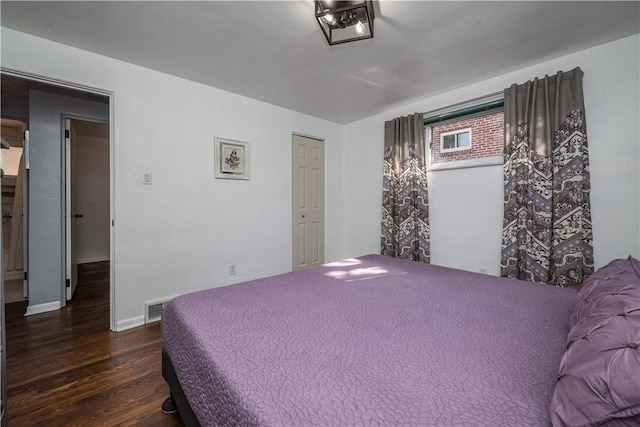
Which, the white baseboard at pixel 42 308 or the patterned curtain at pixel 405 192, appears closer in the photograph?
the white baseboard at pixel 42 308

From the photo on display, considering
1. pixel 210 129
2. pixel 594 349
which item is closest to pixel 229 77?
pixel 210 129

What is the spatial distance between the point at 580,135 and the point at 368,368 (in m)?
2.58

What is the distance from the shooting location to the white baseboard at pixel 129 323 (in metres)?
2.35

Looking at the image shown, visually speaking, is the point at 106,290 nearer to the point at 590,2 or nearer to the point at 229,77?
the point at 229,77

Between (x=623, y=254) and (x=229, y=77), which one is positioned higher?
(x=229, y=77)

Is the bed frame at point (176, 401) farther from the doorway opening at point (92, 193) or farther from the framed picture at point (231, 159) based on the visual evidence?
the doorway opening at point (92, 193)

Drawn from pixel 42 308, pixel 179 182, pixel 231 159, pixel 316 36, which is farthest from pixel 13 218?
pixel 316 36

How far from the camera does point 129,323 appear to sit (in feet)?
7.91

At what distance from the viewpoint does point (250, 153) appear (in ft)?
10.5

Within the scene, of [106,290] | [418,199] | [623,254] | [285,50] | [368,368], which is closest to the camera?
[368,368]

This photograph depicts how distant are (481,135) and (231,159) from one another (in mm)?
2736

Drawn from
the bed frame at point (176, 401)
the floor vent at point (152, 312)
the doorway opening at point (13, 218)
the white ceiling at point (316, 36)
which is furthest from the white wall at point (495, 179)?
the doorway opening at point (13, 218)

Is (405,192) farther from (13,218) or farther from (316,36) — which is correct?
(13,218)

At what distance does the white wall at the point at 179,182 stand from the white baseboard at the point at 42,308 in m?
1.05
